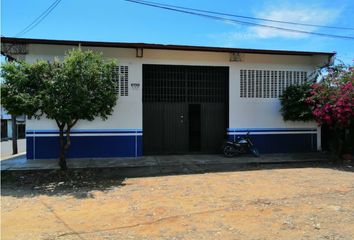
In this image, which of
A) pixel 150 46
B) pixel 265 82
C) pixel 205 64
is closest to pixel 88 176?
pixel 150 46

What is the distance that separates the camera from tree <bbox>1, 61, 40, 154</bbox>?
396 inches

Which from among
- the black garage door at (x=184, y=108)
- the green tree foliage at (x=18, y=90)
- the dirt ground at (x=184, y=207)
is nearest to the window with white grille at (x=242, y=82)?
the black garage door at (x=184, y=108)

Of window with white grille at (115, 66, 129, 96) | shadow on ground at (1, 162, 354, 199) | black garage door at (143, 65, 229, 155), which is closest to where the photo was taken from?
shadow on ground at (1, 162, 354, 199)

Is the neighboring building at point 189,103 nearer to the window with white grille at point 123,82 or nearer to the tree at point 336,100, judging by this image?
the window with white grille at point 123,82

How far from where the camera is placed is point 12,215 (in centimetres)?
697

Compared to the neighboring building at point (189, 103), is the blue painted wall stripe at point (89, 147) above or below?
below

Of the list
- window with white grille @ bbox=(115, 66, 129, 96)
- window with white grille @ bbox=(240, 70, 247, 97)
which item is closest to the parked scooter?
window with white grille @ bbox=(240, 70, 247, 97)


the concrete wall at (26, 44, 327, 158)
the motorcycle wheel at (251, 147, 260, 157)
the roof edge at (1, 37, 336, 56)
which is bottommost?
the motorcycle wheel at (251, 147, 260, 157)

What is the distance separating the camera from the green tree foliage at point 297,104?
46.6 feet

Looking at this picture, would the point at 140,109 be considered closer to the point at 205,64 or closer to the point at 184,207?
the point at 205,64

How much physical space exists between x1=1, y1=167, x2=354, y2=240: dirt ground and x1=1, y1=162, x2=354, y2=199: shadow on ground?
0.05m

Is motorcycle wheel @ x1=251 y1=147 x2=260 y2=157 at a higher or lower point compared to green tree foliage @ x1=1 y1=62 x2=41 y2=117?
lower

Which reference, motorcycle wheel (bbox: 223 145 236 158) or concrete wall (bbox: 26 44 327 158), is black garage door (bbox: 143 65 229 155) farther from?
motorcycle wheel (bbox: 223 145 236 158)

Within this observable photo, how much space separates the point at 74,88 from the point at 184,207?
4.92 m
